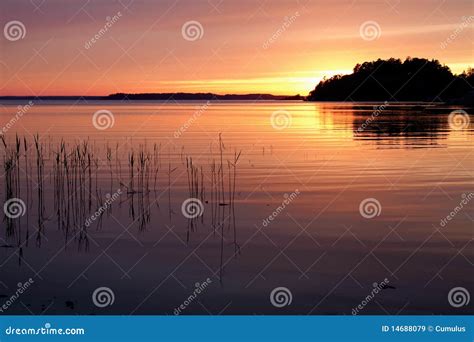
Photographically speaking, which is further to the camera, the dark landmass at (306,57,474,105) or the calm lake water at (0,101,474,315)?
the dark landmass at (306,57,474,105)

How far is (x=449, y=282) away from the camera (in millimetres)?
9805

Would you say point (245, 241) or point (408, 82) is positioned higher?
point (408, 82)

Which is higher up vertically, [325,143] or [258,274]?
[325,143]

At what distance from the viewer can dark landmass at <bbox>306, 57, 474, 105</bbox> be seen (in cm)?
11606

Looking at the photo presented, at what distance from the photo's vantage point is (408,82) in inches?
4953

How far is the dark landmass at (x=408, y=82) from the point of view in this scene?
116m

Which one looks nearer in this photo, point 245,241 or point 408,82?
point 245,241

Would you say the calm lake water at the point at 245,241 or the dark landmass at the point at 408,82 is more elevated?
the dark landmass at the point at 408,82

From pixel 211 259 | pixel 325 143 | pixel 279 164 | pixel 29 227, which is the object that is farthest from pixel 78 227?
pixel 325 143

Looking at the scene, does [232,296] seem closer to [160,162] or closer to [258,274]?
[258,274]

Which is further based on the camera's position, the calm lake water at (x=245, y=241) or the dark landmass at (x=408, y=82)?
the dark landmass at (x=408, y=82)

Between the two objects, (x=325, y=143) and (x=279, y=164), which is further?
(x=325, y=143)

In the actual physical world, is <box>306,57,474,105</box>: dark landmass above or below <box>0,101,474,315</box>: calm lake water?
above
